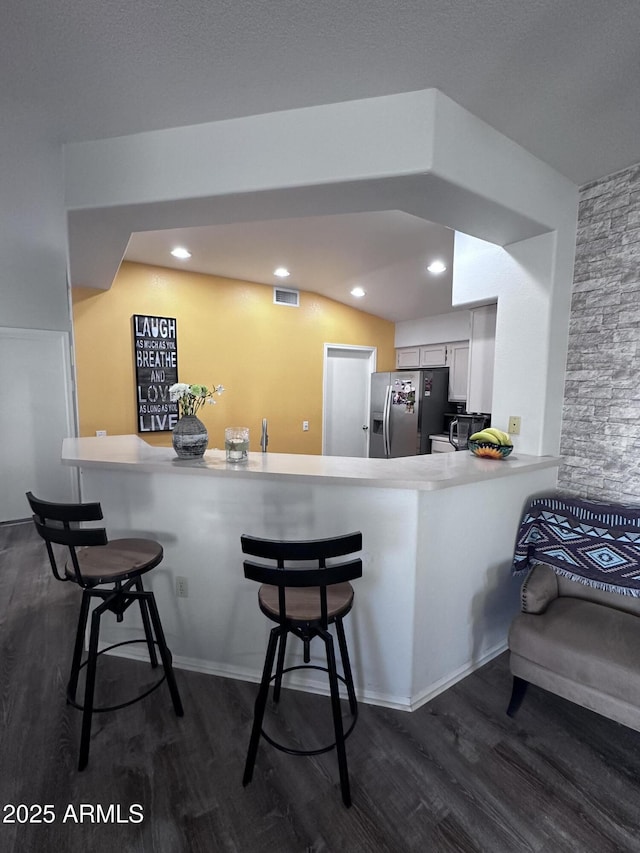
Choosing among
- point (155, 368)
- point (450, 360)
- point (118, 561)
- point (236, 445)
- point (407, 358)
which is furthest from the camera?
point (407, 358)

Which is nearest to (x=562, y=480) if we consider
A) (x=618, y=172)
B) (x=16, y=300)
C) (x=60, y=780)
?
(x=618, y=172)

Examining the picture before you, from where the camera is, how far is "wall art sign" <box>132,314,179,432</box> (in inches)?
158

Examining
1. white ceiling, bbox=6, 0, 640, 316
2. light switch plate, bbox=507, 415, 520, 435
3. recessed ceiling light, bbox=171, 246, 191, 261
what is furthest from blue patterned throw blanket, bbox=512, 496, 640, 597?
recessed ceiling light, bbox=171, 246, 191, 261

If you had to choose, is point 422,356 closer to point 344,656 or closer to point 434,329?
point 434,329

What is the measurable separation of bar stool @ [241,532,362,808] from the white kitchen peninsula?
1.12ft

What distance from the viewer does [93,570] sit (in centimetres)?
166

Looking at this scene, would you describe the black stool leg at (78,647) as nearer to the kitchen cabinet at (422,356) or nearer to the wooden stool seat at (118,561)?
the wooden stool seat at (118,561)

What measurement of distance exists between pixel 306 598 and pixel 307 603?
0.04 m

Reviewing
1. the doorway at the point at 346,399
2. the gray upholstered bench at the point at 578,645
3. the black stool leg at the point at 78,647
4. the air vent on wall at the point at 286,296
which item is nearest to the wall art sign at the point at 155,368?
the air vent on wall at the point at 286,296

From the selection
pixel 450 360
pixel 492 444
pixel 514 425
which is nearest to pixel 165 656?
pixel 492 444

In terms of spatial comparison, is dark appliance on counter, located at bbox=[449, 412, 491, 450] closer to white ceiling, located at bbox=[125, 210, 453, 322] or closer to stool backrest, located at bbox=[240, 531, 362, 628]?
white ceiling, located at bbox=[125, 210, 453, 322]

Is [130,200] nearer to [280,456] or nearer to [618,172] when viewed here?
[280,456]

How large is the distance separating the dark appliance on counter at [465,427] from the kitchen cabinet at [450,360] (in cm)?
53

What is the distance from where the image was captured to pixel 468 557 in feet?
6.59
